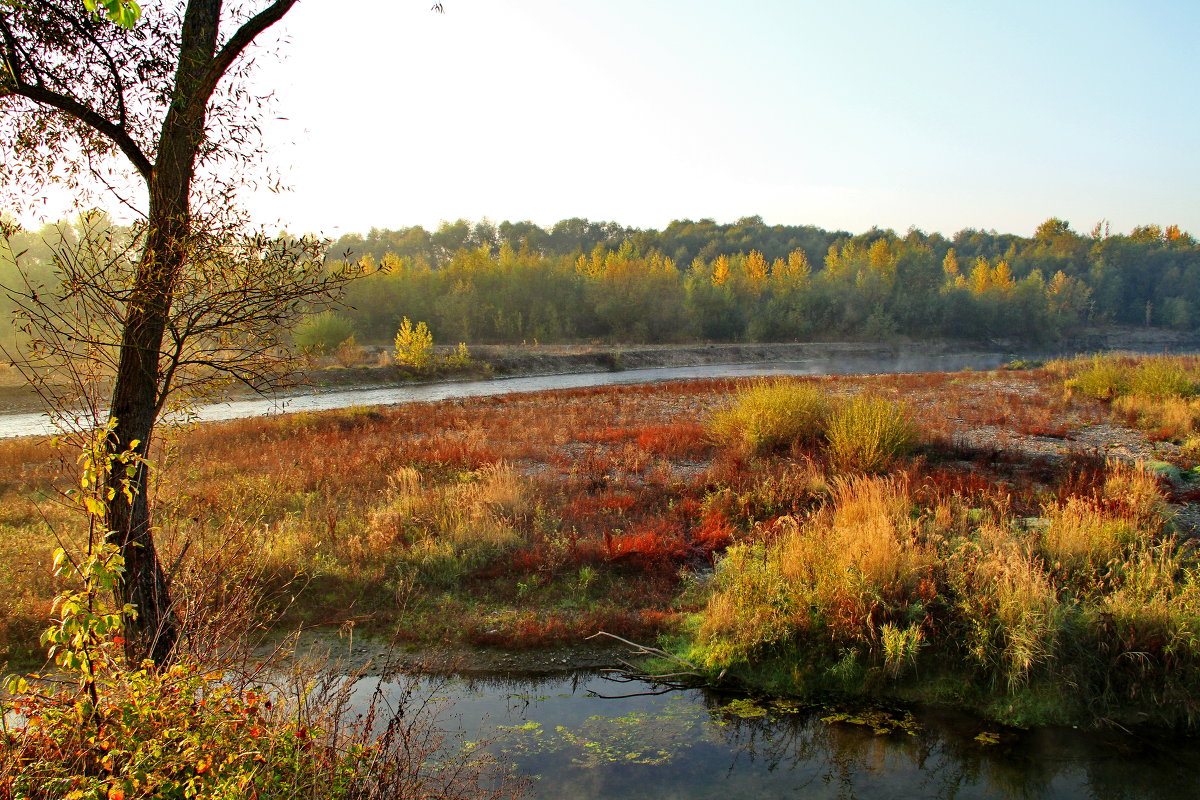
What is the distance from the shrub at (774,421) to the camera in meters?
15.0

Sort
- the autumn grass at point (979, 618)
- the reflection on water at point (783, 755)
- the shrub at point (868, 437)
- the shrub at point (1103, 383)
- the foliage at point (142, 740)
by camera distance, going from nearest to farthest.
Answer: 1. the foliage at point (142, 740)
2. the reflection on water at point (783, 755)
3. the autumn grass at point (979, 618)
4. the shrub at point (868, 437)
5. the shrub at point (1103, 383)

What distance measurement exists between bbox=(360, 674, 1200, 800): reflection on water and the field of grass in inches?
16.5

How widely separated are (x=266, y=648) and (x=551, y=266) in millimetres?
69613

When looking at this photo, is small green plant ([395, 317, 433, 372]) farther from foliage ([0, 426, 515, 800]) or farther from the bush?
foliage ([0, 426, 515, 800])

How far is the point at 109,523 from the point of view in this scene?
5277mm

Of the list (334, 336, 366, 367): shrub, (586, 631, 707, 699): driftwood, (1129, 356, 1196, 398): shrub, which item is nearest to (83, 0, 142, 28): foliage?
(586, 631, 707, 699): driftwood

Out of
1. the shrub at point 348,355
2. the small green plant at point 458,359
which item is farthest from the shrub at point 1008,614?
the shrub at point 348,355

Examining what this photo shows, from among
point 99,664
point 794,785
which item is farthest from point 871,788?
point 99,664

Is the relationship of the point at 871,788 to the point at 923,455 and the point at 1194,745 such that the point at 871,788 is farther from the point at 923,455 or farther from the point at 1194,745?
the point at 923,455

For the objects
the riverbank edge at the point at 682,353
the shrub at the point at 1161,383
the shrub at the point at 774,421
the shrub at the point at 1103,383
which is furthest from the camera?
the riverbank edge at the point at 682,353

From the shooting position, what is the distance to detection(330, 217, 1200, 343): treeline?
66.7 metres

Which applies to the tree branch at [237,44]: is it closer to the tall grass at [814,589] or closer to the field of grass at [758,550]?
the field of grass at [758,550]

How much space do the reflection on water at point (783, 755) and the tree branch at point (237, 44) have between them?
5617 millimetres

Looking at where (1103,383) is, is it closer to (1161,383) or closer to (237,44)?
(1161,383)
